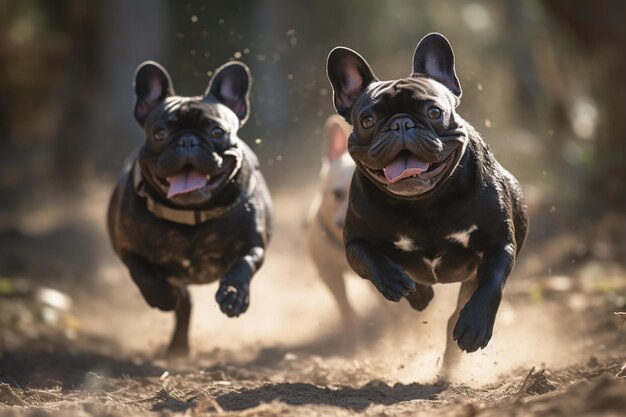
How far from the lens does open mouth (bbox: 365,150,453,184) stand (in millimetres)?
4891

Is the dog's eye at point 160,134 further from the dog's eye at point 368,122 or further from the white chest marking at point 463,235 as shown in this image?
the white chest marking at point 463,235

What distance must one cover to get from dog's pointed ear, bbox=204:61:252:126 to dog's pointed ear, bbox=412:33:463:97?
1.44 m

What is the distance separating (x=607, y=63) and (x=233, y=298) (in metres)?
7.74

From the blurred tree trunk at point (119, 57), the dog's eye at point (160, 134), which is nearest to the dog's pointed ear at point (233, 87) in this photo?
the dog's eye at point (160, 134)

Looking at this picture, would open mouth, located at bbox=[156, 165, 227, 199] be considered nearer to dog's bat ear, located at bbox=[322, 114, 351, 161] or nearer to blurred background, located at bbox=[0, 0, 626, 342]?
blurred background, located at bbox=[0, 0, 626, 342]

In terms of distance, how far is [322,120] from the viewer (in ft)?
31.3

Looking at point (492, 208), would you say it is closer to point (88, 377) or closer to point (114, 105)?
point (88, 377)

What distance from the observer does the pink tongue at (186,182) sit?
5852 millimetres

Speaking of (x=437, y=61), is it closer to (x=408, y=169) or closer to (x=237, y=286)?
(x=408, y=169)

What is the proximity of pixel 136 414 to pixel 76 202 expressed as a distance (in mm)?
11170

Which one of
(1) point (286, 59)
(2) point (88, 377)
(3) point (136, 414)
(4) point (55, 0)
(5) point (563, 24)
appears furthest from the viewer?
(1) point (286, 59)

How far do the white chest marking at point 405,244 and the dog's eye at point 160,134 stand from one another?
1.59 meters

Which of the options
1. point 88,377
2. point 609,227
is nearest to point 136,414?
point 88,377

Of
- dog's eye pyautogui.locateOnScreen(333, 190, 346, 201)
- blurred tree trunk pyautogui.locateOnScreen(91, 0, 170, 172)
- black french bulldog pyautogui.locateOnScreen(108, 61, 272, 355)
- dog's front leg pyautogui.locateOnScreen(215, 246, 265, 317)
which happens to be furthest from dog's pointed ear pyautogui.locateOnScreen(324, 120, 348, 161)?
blurred tree trunk pyautogui.locateOnScreen(91, 0, 170, 172)
